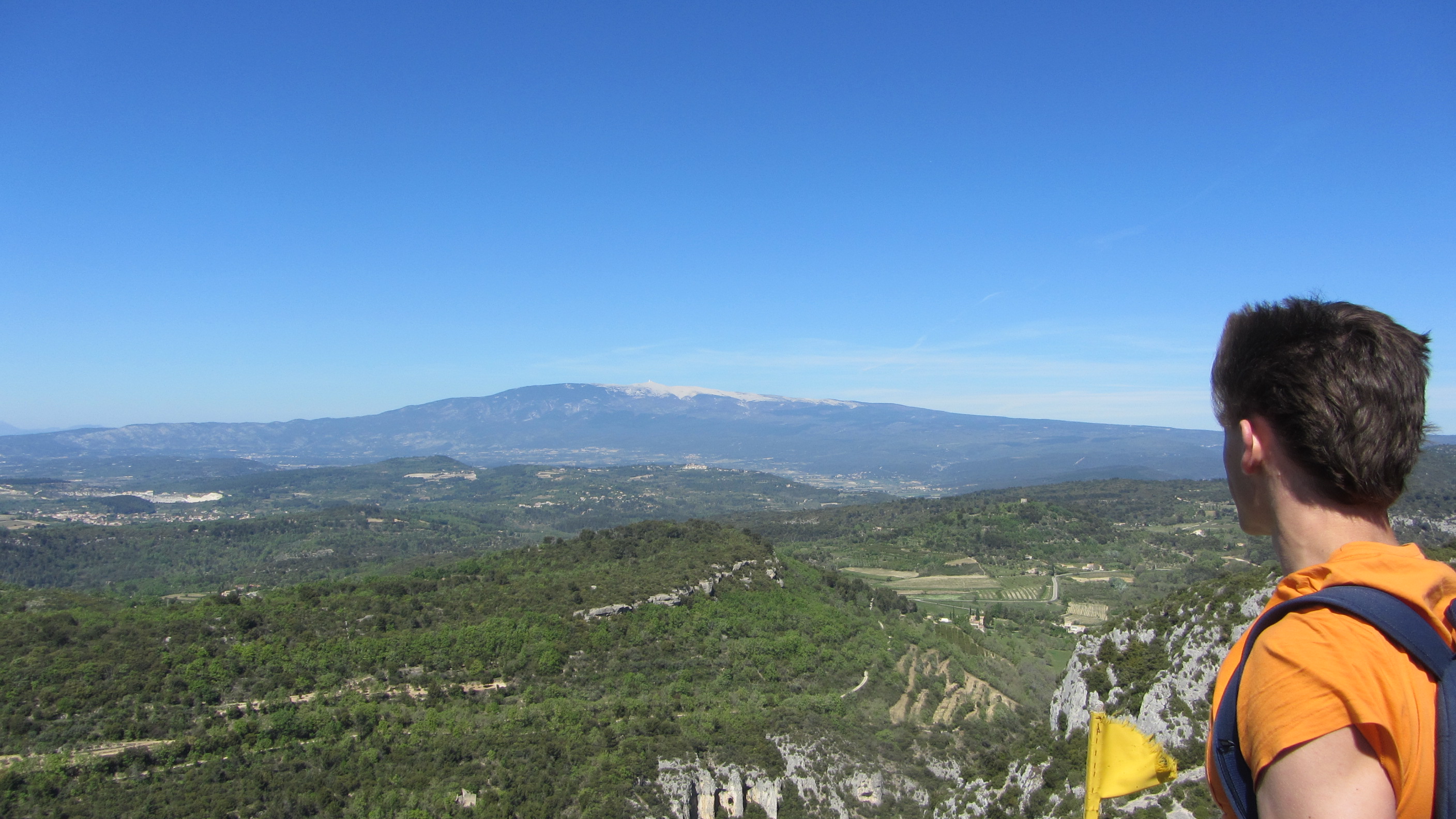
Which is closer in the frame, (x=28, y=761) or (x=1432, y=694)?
(x=1432, y=694)

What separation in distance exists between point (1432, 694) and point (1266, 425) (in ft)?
2.24

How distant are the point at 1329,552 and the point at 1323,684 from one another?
1.74 ft

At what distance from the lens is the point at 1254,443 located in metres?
1.72

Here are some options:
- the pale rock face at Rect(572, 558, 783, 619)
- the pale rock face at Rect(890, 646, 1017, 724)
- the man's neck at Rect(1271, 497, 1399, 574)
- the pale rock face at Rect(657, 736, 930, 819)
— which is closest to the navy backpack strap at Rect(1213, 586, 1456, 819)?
the man's neck at Rect(1271, 497, 1399, 574)

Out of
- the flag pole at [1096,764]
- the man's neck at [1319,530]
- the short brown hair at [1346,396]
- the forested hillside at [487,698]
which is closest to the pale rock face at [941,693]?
the forested hillside at [487,698]

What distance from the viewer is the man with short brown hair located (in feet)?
3.86

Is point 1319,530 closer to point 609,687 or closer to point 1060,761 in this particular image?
point 1060,761

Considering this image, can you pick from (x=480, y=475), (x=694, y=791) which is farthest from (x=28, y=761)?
(x=480, y=475)

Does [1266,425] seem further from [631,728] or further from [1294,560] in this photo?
[631,728]

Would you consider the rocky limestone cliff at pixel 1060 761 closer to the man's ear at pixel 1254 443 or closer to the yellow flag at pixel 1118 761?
A: the yellow flag at pixel 1118 761

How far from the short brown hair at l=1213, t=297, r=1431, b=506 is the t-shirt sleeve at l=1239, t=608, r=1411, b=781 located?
0.47 metres

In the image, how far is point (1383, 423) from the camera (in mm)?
1585

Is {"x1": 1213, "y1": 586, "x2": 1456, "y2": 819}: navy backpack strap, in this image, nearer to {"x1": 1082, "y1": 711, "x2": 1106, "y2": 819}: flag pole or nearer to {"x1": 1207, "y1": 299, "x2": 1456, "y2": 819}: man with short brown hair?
{"x1": 1207, "y1": 299, "x2": 1456, "y2": 819}: man with short brown hair

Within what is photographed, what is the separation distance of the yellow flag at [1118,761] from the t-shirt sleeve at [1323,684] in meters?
0.89
